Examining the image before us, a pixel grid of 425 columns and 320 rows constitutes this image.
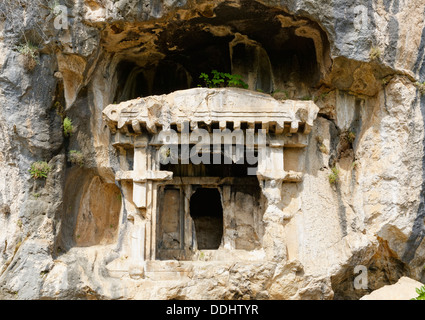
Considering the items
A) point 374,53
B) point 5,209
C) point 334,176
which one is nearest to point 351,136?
point 334,176

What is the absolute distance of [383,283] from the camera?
365 inches

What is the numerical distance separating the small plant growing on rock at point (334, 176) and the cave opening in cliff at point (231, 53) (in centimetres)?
171

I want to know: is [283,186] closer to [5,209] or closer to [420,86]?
[420,86]

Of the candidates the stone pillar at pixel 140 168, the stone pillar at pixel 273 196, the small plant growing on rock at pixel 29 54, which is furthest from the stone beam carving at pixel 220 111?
the small plant growing on rock at pixel 29 54

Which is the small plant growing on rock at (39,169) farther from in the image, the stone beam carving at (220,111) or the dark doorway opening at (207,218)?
the dark doorway opening at (207,218)

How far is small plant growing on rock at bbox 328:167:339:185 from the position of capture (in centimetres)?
921

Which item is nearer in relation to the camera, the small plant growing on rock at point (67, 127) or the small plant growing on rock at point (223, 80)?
the small plant growing on rock at point (67, 127)

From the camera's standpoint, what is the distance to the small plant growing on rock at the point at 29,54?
347 inches

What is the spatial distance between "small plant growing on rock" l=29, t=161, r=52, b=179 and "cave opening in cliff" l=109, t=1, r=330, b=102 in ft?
6.91

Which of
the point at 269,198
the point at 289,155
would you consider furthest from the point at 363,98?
the point at 269,198

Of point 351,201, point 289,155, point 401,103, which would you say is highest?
point 401,103

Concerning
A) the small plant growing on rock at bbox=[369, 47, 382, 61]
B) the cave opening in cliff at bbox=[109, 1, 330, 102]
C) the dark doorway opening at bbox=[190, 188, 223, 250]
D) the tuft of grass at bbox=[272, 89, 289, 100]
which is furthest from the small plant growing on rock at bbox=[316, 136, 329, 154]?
the dark doorway opening at bbox=[190, 188, 223, 250]

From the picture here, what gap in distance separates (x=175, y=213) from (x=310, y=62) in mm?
4022

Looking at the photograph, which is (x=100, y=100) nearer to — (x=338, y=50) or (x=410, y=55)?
(x=338, y=50)
